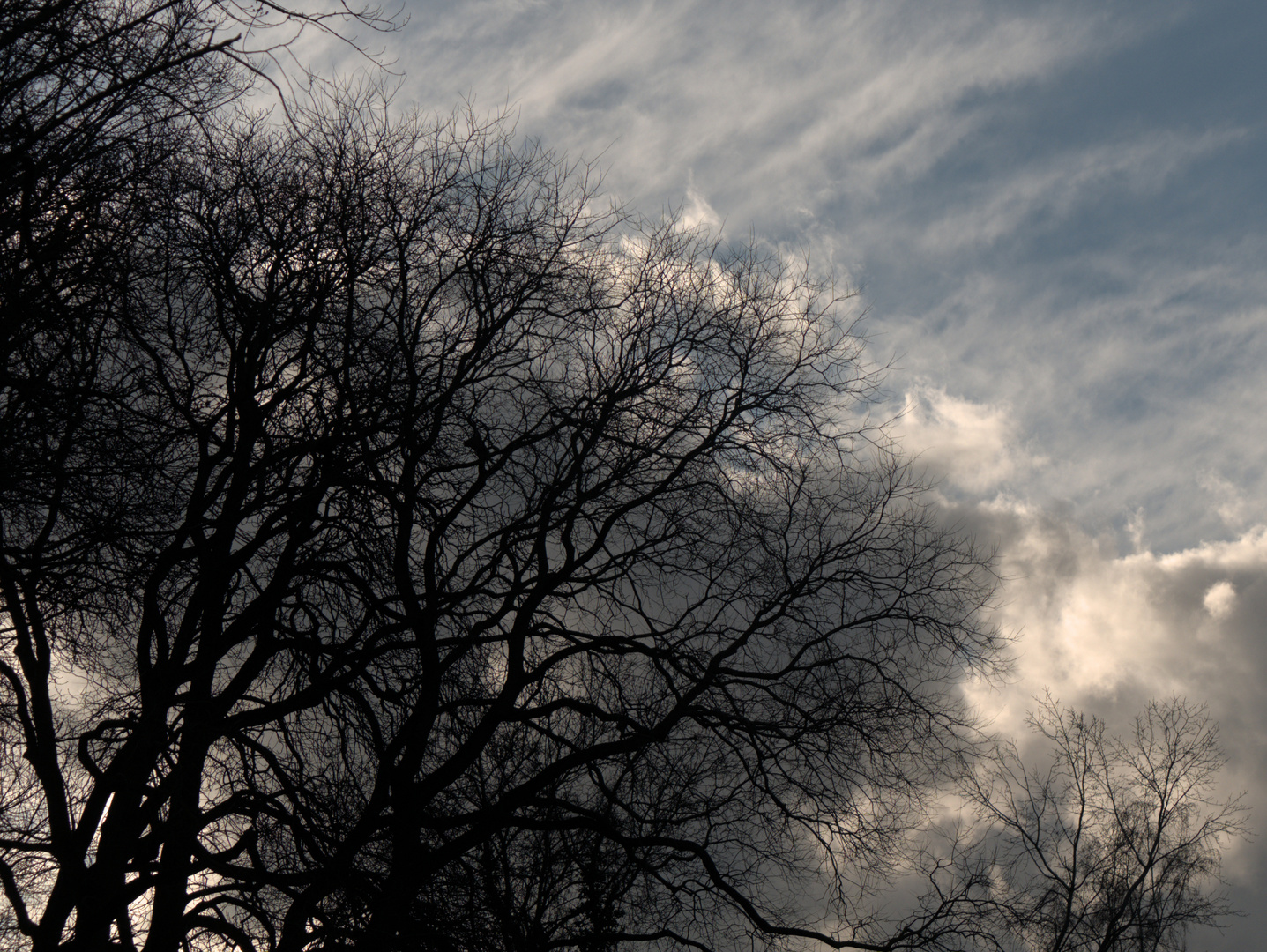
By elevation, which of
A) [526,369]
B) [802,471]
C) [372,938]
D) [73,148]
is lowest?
[372,938]

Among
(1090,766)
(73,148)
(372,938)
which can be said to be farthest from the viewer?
(1090,766)

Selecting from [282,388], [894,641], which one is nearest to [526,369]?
[282,388]

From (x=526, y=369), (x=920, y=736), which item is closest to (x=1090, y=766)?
(x=920, y=736)

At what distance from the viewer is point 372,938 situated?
6.51m

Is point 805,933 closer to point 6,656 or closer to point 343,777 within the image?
point 343,777

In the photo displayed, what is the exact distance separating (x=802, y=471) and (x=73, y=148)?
6.09 metres

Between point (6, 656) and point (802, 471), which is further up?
point (802, 471)

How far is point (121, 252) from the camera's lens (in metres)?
5.52

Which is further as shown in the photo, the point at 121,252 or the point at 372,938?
the point at 372,938

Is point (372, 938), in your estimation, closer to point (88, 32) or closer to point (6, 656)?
point (6, 656)

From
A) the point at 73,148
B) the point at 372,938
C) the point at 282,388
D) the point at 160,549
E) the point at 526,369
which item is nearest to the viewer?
the point at 73,148

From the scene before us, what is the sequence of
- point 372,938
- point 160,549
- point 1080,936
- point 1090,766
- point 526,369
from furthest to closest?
1. point 1090,766
2. point 1080,936
3. point 526,369
4. point 160,549
5. point 372,938

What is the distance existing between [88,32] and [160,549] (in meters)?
4.22

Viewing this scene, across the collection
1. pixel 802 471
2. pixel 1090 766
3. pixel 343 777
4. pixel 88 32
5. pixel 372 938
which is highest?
pixel 1090 766
